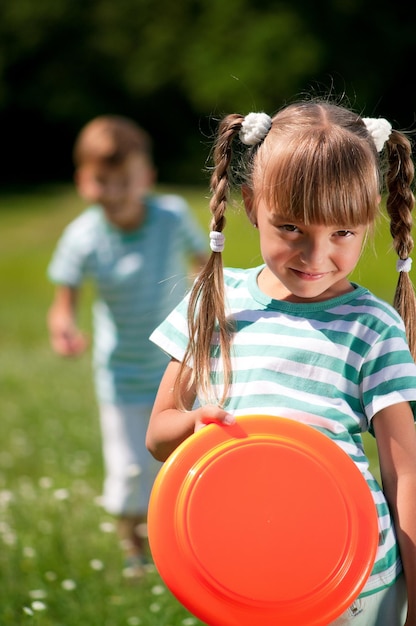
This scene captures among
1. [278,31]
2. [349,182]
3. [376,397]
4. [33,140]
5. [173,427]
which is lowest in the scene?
[33,140]

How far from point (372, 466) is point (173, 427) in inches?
105

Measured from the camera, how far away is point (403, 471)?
1.99 metres

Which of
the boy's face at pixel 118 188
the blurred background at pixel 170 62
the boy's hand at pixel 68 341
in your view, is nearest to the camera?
the boy's hand at pixel 68 341

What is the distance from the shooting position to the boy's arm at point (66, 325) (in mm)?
3988

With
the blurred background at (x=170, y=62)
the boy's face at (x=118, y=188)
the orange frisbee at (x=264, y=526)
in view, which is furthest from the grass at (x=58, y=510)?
the blurred background at (x=170, y=62)

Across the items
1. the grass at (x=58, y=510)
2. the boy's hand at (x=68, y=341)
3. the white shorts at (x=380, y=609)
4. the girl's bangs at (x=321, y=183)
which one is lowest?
the grass at (x=58, y=510)

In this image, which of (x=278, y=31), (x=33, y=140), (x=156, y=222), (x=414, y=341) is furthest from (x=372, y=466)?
(x=33, y=140)

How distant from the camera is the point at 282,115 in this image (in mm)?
2115

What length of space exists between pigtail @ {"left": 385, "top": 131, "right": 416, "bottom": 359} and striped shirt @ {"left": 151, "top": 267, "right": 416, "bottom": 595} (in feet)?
0.41

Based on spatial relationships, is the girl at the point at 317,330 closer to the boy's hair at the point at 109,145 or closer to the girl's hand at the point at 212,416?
the girl's hand at the point at 212,416

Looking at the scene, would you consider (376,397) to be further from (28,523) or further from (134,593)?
(28,523)

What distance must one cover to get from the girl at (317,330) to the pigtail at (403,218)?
0.06m

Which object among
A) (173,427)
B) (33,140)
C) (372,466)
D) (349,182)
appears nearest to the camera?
(349,182)

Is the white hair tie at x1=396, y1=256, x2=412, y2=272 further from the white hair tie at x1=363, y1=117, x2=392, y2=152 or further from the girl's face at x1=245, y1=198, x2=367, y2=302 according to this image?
the white hair tie at x1=363, y1=117, x2=392, y2=152
